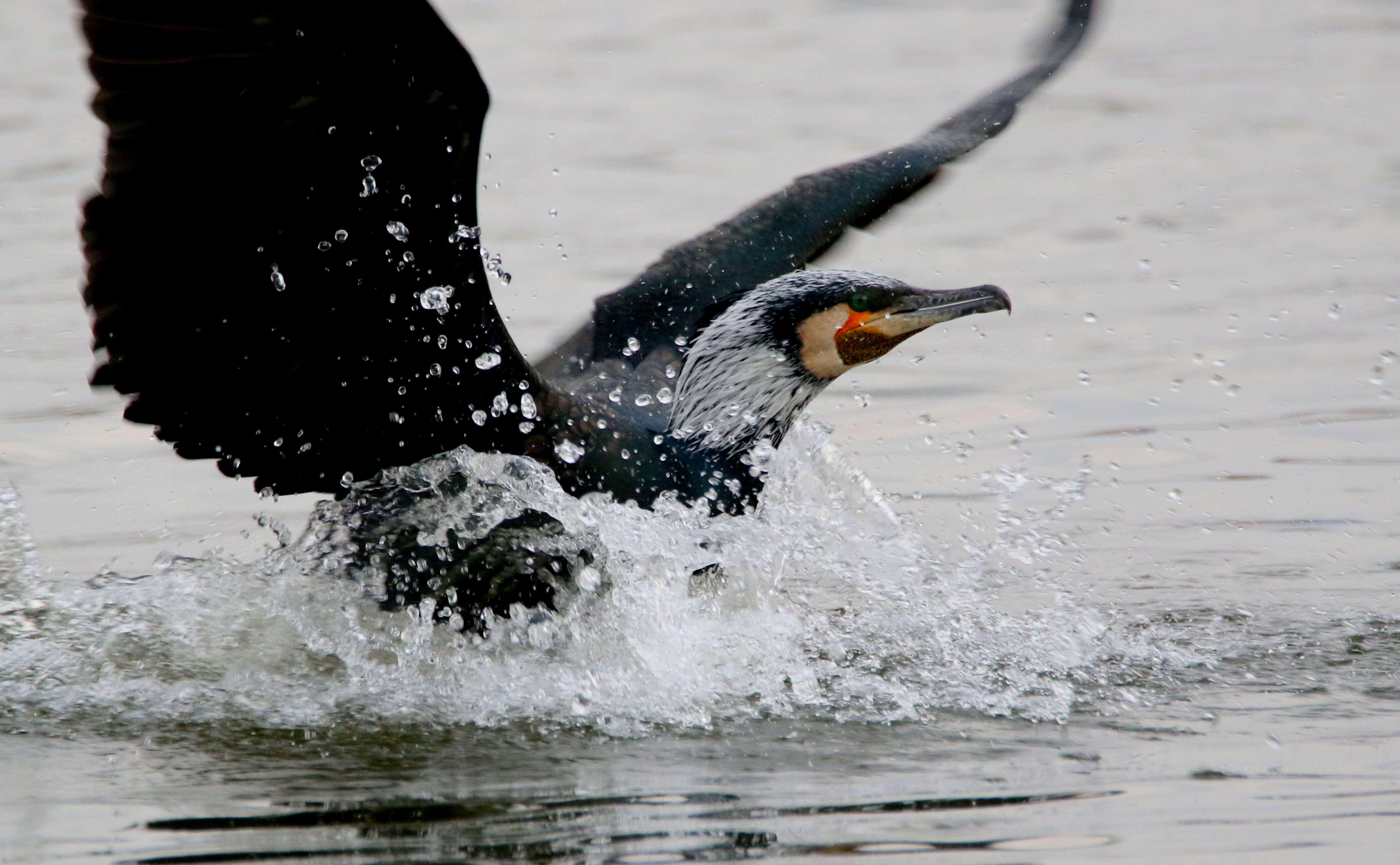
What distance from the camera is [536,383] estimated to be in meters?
4.69

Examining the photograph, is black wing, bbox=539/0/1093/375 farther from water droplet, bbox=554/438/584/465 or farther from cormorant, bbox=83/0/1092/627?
water droplet, bbox=554/438/584/465

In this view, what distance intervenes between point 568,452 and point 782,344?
2.42ft

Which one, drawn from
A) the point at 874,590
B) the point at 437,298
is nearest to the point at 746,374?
the point at 874,590

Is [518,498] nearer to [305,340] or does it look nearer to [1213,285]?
[305,340]

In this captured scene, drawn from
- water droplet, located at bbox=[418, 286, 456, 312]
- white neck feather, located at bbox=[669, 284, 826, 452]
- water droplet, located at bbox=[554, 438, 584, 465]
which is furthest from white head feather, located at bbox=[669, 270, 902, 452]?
water droplet, located at bbox=[418, 286, 456, 312]

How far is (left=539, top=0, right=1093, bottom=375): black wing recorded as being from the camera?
19.3ft

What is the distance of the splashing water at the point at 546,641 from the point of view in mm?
4535

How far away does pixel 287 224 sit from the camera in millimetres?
4016

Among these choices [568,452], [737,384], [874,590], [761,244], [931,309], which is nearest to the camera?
[568,452]

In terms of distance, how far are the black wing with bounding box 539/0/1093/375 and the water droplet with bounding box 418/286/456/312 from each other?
166 centimetres

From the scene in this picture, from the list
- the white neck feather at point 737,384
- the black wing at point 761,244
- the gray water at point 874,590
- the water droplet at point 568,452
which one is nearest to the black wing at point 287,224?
the water droplet at point 568,452

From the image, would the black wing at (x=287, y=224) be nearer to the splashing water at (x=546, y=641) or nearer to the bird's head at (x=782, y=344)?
the splashing water at (x=546, y=641)

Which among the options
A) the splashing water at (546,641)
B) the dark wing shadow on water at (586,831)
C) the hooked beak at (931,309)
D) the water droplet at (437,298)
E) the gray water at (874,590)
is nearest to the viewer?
the dark wing shadow on water at (586,831)

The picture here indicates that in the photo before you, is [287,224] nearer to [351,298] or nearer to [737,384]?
[351,298]
